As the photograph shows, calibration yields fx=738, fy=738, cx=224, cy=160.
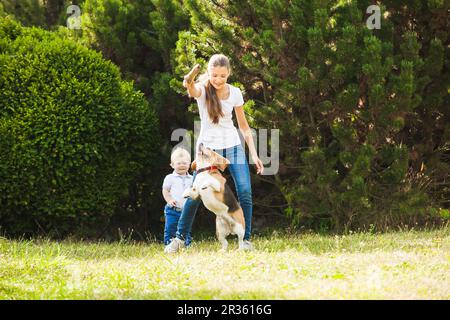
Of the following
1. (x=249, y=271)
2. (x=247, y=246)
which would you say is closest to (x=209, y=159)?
(x=247, y=246)

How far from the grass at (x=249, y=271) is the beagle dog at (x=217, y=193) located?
236 mm

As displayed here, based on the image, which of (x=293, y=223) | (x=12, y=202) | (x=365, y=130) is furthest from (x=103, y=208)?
(x=365, y=130)

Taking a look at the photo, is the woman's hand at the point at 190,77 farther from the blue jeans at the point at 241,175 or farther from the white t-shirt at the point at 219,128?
the blue jeans at the point at 241,175

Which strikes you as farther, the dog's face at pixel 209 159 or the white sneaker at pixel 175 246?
the white sneaker at pixel 175 246

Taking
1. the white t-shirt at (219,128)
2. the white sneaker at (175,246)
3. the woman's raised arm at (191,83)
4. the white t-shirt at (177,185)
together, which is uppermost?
the woman's raised arm at (191,83)

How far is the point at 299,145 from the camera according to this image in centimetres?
806

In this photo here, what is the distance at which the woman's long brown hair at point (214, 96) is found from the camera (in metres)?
6.03

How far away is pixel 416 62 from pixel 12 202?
440 cm

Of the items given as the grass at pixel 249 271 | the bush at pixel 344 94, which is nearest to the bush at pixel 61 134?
the bush at pixel 344 94

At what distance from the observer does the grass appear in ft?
14.4

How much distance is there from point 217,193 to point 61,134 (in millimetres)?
2381

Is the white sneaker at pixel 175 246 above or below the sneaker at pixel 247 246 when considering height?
below
